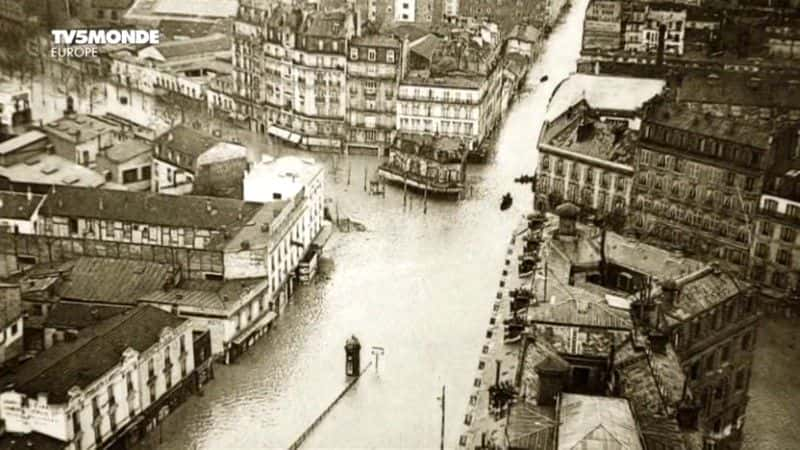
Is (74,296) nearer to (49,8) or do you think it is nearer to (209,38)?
(209,38)

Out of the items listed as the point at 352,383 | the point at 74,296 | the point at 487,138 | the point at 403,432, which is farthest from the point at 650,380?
the point at 487,138

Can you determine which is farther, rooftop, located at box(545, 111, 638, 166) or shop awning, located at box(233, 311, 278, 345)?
rooftop, located at box(545, 111, 638, 166)

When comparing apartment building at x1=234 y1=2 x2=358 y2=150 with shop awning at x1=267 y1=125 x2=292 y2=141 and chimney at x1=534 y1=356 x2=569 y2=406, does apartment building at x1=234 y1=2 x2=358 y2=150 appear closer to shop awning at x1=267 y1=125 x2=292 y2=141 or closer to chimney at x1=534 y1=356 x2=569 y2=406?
shop awning at x1=267 y1=125 x2=292 y2=141

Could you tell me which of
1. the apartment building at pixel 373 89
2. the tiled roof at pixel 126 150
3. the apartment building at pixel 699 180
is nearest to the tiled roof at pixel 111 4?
the apartment building at pixel 373 89

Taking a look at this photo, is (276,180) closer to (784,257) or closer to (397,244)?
(397,244)

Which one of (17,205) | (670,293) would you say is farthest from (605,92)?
(17,205)

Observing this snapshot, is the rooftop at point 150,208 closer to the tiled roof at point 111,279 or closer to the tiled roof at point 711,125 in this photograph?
the tiled roof at point 111,279

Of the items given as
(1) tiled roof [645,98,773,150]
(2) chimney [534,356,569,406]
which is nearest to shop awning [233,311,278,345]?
(2) chimney [534,356,569,406]
